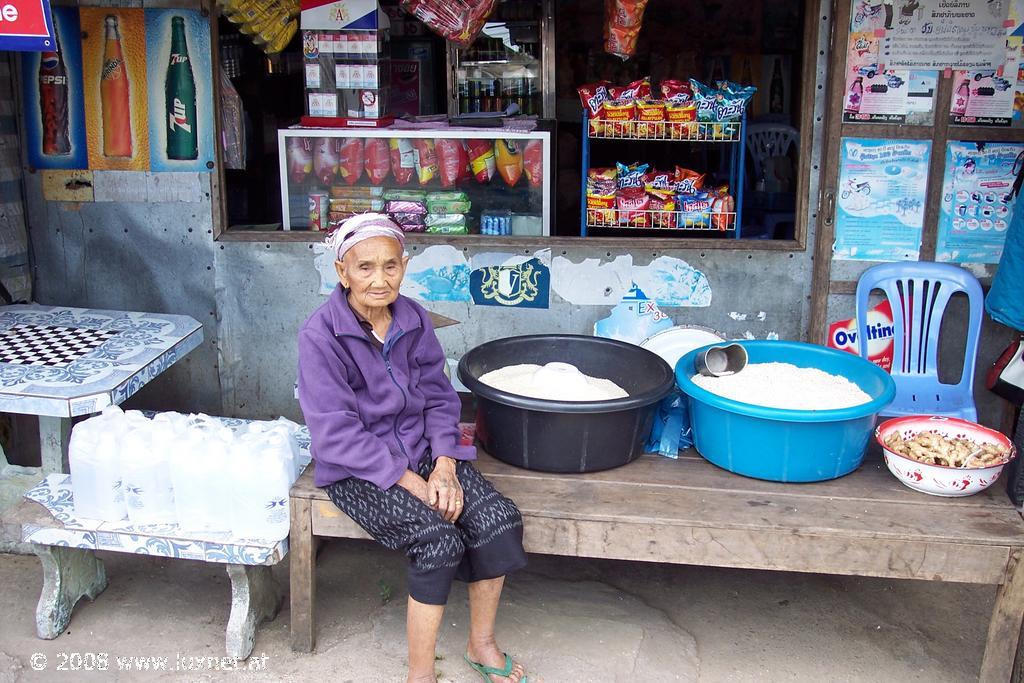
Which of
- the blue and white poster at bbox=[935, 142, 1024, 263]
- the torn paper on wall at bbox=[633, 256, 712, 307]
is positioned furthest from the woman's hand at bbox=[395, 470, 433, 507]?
the blue and white poster at bbox=[935, 142, 1024, 263]

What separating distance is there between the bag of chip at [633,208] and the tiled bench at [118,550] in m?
1.94

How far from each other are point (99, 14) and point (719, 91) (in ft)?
8.29

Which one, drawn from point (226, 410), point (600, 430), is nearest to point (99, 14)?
point (226, 410)

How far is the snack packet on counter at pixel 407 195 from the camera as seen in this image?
4.11 meters

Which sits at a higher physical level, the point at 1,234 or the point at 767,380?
the point at 1,234

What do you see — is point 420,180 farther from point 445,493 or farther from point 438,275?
point 445,493

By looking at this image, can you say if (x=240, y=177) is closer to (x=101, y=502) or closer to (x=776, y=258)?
(x=101, y=502)

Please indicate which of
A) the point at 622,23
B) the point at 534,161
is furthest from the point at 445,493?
the point at 622,23

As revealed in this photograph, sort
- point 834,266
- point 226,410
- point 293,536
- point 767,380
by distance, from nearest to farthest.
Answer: point 293,536 → point 767,380 → point 834,266 → point 226,410

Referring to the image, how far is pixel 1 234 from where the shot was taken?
3.96m

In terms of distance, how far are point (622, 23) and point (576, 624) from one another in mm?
2357

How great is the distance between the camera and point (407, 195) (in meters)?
4.12

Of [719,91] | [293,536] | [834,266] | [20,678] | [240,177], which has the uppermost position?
[719,91]

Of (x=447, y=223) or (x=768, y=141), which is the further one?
(x=768, y=141)
